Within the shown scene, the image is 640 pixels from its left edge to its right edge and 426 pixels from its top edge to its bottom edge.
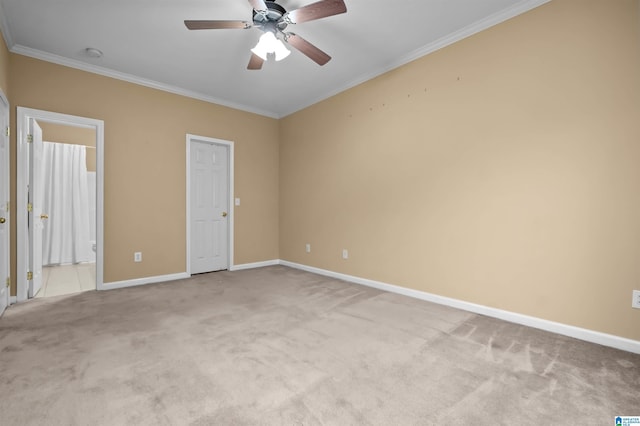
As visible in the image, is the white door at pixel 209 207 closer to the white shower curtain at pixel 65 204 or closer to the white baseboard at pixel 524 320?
A: the white baseboard at pixel 524 320

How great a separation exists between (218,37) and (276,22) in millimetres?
821

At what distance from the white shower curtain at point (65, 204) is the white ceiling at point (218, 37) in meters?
2.81

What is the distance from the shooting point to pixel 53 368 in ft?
6.41

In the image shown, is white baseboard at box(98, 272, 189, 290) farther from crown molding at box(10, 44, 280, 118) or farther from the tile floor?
crown molding at box(10, 44, 280, 118)

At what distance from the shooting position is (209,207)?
15.9 ft

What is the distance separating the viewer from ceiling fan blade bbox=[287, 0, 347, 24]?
2117 mm

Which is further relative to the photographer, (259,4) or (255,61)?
(255,61)

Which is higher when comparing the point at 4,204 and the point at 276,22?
the point at 276,22

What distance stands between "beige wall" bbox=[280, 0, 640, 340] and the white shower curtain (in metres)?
5.23

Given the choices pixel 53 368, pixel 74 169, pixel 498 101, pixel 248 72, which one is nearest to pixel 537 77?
pixel 498 101

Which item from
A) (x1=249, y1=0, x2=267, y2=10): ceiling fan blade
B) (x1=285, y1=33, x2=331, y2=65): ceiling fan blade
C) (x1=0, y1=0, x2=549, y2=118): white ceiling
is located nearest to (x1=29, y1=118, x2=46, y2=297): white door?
(x1=0, y1=0, x2=549, y2=118): white ceiling

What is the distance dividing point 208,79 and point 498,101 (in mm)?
3491

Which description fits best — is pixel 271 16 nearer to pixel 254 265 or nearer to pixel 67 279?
pixel 254 265

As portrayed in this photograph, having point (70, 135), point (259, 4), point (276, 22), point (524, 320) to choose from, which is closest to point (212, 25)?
point (259, 4)
